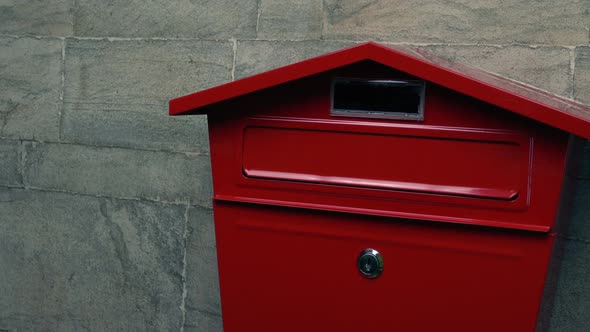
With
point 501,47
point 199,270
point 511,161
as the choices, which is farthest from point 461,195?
point 199,270

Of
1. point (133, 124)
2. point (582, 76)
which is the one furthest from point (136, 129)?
point (582, 76)

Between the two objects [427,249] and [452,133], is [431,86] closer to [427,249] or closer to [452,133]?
[452,133]

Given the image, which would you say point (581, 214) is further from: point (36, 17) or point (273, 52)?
point (36, 17)

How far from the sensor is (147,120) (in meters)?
4.15

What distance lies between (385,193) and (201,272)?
1759mm

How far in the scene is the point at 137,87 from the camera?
164 inches

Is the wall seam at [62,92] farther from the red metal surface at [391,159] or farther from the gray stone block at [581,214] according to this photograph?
the gray stone block at [581,214]

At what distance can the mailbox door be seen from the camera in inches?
96.2

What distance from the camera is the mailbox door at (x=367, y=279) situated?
2.44 meters

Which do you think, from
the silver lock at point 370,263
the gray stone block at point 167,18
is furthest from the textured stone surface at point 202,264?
the silver lock at point 370,263

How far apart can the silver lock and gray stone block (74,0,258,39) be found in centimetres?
165

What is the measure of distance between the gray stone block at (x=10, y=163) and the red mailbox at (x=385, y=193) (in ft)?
6.94

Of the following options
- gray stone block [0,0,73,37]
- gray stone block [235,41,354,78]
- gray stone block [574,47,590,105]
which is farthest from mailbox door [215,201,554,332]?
gray stone block [0,0,73,37]

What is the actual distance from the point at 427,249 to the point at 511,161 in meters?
0.37
